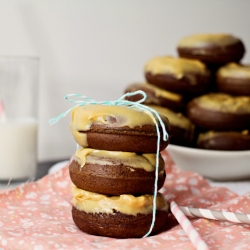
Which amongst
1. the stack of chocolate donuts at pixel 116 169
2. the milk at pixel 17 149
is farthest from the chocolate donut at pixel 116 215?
the milk at pixel 17 149

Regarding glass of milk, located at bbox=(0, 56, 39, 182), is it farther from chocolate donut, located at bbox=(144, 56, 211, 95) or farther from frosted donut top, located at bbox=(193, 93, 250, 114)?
frosted donut top, located at bbox=(193, 93, 250, 114)

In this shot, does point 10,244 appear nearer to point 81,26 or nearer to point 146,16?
point 81,26

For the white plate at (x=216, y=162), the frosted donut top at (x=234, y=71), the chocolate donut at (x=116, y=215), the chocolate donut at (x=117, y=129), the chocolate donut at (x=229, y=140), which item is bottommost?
the white plate at (x=216, y=162)

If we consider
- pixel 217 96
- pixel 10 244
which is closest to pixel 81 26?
pixel 217 96

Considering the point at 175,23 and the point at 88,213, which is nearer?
the point at 88,213

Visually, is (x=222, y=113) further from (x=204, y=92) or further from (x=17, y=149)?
(x=17, y=149)

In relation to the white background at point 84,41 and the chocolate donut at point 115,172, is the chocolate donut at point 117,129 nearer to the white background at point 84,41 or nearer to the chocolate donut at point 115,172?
the chocolate donut at point 115,172
